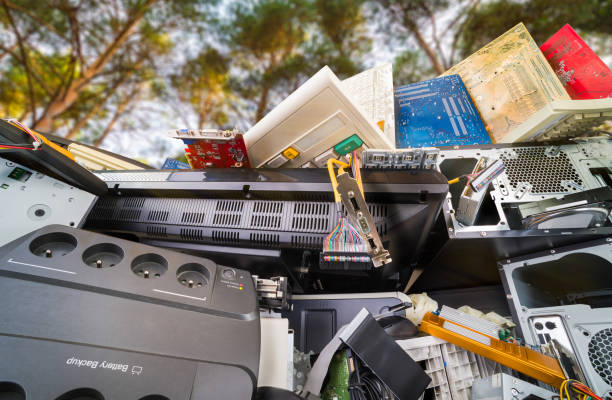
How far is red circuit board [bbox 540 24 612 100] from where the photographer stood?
1.18 meters

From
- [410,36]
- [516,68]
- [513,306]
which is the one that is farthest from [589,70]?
[410,36]

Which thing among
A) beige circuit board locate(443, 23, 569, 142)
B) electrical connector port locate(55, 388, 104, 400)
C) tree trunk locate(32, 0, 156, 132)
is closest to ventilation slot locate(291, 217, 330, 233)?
electrical connector port locate(55, 388, 104, 400)

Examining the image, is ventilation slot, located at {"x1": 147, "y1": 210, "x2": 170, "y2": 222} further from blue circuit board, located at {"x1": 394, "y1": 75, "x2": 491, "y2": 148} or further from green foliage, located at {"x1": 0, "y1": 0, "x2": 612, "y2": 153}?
green foliage, located at {"x1": 0, "y1": 0, "x2": 612, "y2": 153}

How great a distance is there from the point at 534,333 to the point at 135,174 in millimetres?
1536

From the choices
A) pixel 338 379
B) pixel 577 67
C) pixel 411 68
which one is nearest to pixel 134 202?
pixel 338 379

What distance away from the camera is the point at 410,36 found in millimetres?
4723

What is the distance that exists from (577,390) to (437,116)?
116 centimetres

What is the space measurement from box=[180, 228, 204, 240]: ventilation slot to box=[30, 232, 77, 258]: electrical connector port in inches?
12.5

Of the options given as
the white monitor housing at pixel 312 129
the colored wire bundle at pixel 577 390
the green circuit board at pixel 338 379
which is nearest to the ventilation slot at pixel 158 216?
the white monitor housing at pixel 312 129

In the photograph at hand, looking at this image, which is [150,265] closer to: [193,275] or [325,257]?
[193,275]

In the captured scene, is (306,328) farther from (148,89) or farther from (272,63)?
(148,89)

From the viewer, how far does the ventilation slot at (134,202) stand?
1.09 m

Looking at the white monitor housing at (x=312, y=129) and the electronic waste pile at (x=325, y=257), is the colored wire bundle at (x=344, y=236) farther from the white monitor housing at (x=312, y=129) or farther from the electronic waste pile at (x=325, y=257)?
the white monitor housing at (x=312, y=129)

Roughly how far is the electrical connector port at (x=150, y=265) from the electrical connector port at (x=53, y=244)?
0.16 meters
